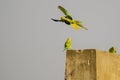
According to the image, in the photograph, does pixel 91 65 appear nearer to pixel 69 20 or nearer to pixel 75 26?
pixel 75 26

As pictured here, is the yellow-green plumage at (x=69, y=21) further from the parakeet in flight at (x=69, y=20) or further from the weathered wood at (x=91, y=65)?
the weathered wood at (x=91, y=65)

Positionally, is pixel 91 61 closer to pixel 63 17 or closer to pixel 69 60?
pixel 69 60

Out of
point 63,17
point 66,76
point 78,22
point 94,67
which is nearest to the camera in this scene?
point 94,67

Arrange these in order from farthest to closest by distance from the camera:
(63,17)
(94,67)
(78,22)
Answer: (63,17) < (78,22) < (94,67)

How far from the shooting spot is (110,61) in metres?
2.04

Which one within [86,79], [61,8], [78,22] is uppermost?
[61,8]

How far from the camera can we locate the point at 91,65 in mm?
1899

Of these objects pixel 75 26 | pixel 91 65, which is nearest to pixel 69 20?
pixel 75 26

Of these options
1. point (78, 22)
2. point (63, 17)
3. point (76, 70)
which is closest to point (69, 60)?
point (76, 70)

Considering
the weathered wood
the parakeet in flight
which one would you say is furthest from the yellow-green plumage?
the weathered wood

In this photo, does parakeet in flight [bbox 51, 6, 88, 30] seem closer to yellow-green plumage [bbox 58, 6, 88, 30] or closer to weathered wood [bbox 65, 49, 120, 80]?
yellow-green plumage [bbox 58, 6, 88, 30]

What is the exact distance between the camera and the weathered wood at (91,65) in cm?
188

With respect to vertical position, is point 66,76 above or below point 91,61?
below

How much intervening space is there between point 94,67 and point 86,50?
0.17 metres
